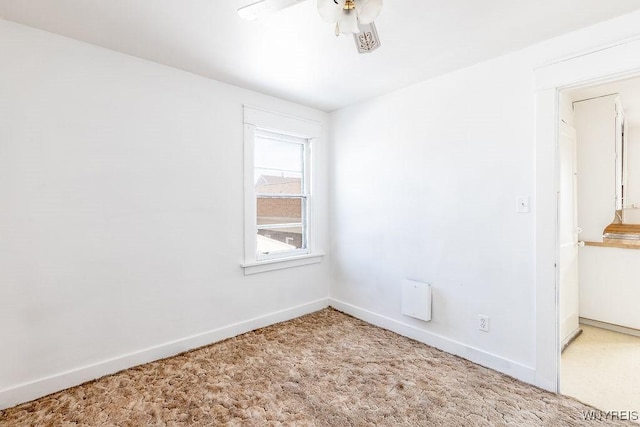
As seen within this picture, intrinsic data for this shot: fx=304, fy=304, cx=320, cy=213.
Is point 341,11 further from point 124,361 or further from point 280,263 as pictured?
point 124,361

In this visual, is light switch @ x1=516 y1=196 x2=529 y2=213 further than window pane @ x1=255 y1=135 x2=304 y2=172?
No

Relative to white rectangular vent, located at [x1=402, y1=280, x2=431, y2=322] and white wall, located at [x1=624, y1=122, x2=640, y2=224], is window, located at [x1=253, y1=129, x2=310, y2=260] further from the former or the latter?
white wall, located at [x1=624, y1=122, x2=640, y2=224]

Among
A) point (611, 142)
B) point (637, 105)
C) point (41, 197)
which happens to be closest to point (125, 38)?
point (41, 197)

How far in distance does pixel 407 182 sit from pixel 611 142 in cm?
214

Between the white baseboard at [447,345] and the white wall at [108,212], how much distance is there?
1.29 meters

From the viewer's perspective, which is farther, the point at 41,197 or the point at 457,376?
the point at 457,376

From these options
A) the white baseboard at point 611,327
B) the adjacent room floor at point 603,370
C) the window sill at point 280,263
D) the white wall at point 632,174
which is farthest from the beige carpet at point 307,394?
the white wall at point 632,174

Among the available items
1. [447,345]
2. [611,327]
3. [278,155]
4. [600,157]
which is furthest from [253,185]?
[611,327]

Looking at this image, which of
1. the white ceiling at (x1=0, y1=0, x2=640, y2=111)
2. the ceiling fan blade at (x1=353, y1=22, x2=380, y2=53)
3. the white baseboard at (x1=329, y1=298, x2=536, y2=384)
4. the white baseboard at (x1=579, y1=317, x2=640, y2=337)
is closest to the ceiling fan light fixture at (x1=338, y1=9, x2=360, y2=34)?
the ceiling fan blade at (x1=353, y1=22, x2=380, y2=53)

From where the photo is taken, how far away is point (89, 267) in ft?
7.28

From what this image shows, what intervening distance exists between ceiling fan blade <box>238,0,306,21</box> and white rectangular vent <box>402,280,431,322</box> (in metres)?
2.44

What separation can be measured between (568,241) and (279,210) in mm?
2845

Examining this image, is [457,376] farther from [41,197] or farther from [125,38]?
[125,38]

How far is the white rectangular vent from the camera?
2.79m
